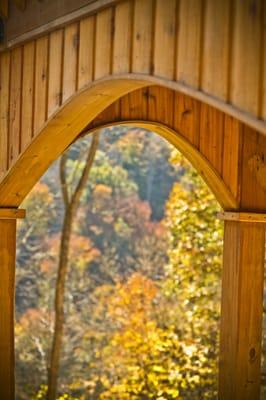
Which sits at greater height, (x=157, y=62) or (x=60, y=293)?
(x=157, y=62)

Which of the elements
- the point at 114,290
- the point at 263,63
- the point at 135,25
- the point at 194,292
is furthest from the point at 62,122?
the point at 114,290

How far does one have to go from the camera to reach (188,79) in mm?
2709

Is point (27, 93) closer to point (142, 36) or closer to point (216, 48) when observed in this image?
point (142, 36)

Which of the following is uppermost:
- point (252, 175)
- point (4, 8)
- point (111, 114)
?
point (4, 8)

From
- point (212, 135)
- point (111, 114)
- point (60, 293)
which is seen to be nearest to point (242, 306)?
point (212, 135)

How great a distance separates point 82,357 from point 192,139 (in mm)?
13061

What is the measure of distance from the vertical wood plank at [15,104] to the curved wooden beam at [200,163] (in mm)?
872

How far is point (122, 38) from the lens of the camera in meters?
3.26

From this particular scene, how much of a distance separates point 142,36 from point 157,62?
215 millimetres

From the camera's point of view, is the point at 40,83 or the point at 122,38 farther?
the point at 40,83

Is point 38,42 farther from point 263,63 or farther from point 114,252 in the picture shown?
point 114,252

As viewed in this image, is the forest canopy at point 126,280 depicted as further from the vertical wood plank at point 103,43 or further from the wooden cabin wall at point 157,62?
the vertical wood plank at point 103,43

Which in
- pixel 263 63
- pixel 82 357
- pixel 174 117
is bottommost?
pixel 82 357

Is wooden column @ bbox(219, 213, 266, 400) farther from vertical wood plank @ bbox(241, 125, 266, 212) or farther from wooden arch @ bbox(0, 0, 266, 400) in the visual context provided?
vertical wood plank @ bbox(241, 125, 266, 212)
